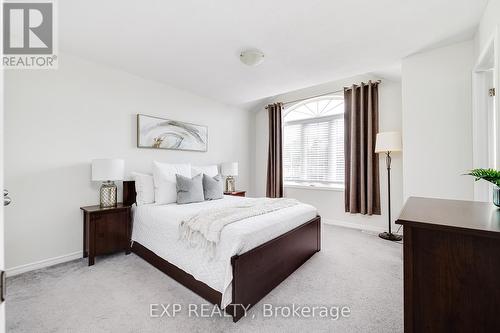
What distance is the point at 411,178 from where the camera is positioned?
9.14 feet

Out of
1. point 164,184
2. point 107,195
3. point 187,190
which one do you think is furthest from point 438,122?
point 107,195

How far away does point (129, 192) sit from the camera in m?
3.09

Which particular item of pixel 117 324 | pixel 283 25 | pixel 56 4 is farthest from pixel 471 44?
pixel 117 324

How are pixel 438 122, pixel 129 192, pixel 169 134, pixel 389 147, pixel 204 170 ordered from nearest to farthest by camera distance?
pixel 438 122 < pixel 129 192 < pixel 389 147 < pixel 169 134 < pixel 204 170

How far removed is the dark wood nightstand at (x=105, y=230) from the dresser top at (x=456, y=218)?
2.87 metres

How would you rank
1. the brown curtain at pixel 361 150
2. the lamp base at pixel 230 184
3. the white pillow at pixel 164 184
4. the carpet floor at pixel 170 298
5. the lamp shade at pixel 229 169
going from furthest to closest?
1. the lamp base at pixel 230 184
2. the lamp shade at pixel 229 169
3. the brown curtain at pixel 361 150
4. the white pillow at pixel 164 184
5. the carpet floor at pixel 170 298

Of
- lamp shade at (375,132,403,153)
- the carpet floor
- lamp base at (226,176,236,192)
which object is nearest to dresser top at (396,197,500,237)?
the carpet floor

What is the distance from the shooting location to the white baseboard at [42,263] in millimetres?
2293

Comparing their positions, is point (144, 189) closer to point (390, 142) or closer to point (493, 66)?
point (390, 142)

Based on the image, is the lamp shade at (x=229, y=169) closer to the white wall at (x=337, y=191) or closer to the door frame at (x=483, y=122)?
the white wall at (x=337, y=191)

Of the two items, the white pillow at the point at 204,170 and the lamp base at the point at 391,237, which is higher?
the white pillow at the point at 204,170

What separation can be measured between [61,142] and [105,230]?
115 cm

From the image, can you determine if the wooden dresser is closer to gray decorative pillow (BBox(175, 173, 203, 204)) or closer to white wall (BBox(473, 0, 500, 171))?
white wall (BBox(473, 0, 500, 171))

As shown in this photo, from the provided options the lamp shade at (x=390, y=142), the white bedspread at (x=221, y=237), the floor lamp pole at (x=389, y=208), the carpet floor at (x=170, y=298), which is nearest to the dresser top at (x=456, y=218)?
the carpet floor at (x=170, y=298)
